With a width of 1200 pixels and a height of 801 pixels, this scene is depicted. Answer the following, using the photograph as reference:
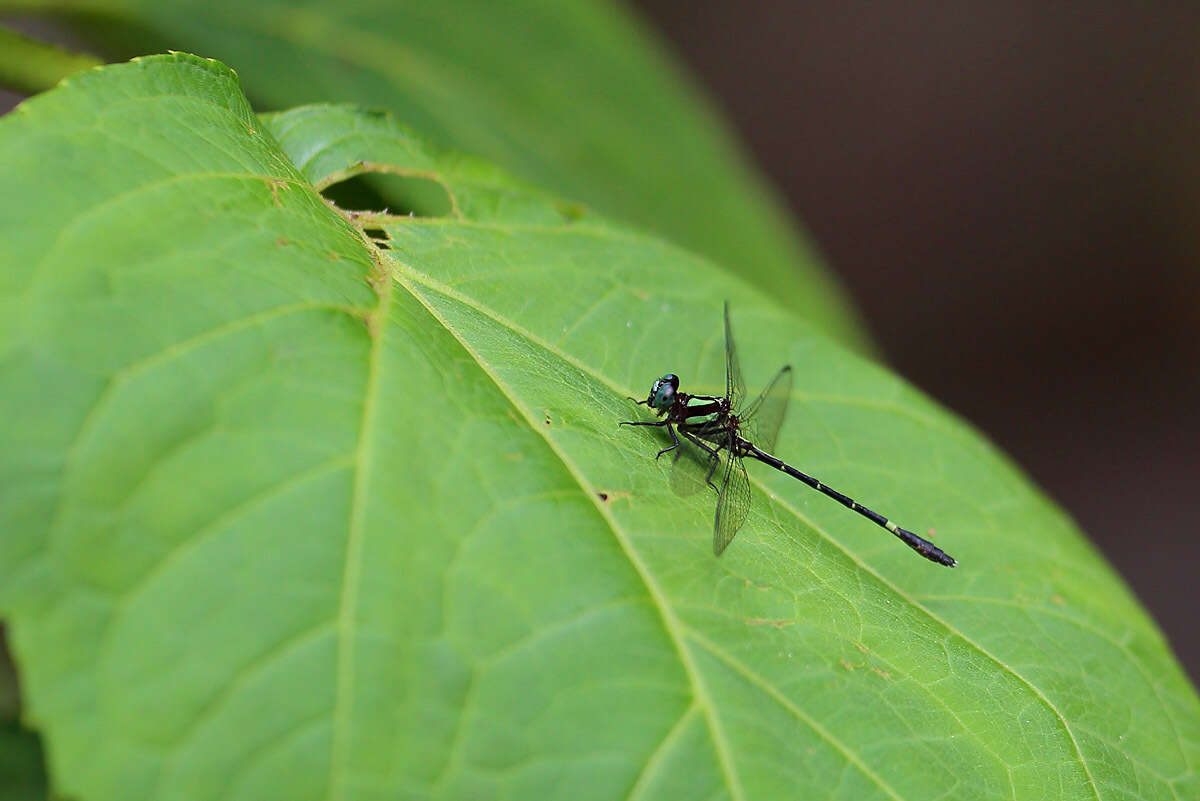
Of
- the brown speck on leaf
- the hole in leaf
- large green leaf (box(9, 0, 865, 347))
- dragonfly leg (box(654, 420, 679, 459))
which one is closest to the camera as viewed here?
the brown speck on leaf

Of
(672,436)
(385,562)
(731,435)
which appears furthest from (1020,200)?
(385,562)

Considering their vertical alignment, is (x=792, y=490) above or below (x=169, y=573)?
above

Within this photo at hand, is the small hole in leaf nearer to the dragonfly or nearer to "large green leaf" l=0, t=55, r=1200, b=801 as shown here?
"large green leaf" l=0, t=55, r=1200, b=801

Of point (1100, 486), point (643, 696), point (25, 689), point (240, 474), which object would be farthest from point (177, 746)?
point (1100, 486)

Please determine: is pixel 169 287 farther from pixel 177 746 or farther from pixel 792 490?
pixel 792 490

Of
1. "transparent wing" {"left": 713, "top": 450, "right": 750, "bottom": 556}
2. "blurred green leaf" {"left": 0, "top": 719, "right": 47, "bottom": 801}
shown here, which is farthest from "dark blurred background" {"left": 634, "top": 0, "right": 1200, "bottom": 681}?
"blurred green leaf" {"left": 0, "top": 719, "right": 47, "bottom": 801}
